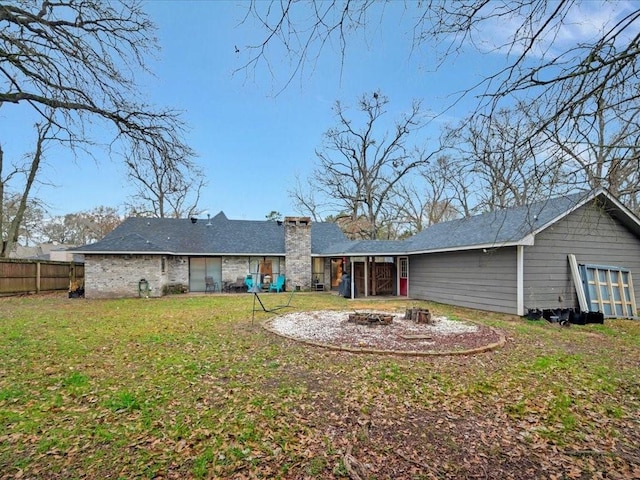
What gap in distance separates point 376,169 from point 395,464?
2511 centimetres

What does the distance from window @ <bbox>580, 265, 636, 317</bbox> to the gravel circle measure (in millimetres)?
4580

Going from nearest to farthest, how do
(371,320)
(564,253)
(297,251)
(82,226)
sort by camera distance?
(371,320) → (564,253) → (297,251) → (82,226)

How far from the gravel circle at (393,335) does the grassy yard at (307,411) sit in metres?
0.37

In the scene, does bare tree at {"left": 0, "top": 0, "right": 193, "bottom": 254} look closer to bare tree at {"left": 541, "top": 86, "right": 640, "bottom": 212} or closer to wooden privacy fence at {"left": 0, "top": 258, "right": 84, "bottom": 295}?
bare tree at {"left": 541, "top": 86, "right": 640, "bottom": 212}

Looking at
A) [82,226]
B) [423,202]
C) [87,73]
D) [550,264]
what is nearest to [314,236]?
[423,202]

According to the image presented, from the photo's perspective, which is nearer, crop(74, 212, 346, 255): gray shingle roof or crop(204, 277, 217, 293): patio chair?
crop(74, 212, 346, 255): gray shingle roof

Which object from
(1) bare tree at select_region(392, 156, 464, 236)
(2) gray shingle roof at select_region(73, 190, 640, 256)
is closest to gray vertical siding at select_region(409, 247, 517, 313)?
(2) gray shingle roof at select_region(73, 190, 640, 256)

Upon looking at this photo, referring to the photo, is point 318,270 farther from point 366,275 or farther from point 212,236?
point 212,236

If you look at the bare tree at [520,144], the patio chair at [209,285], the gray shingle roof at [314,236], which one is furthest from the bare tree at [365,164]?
the bare tree at [520,144]

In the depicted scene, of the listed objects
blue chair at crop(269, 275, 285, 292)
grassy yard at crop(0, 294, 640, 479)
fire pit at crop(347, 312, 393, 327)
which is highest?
blue chair at crop(269, 275, 285, 292)

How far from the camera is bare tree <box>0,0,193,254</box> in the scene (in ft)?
15.1

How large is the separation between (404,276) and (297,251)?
5.77 m

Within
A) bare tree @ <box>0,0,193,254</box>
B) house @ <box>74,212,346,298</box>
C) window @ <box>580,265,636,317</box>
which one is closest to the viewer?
bare tree @ <box>0,0,193,254</box>

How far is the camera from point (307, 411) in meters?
3.77
